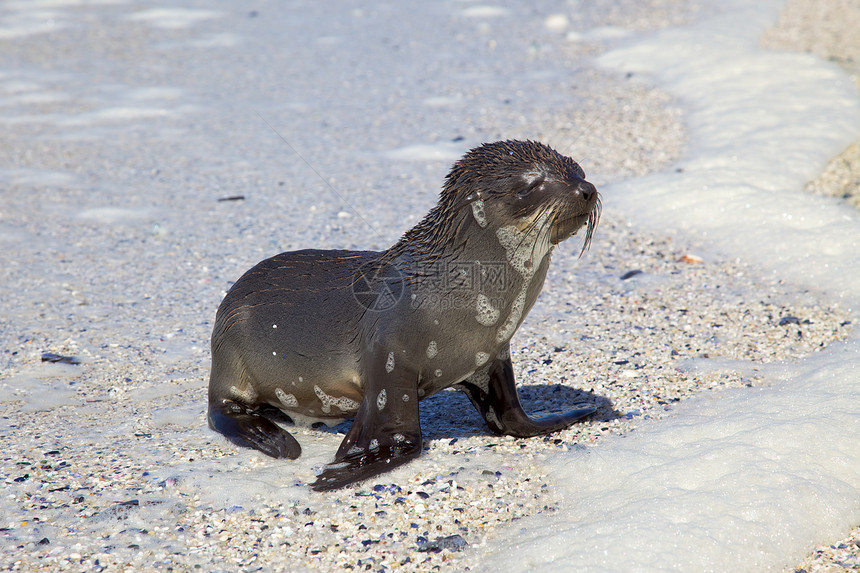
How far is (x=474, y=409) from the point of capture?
4.89 meters

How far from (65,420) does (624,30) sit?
1123 cm

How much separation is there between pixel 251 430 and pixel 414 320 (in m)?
1.07

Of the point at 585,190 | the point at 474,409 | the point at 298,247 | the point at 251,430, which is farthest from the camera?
the point at 298,247

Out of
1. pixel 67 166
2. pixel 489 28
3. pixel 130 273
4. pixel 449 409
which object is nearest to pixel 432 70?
pixel 489 28

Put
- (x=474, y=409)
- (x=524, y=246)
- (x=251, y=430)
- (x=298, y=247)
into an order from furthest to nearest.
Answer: (x=298, y=247) → (x=474, y=409) → (x=251, y=430) → (x=524, y=246)

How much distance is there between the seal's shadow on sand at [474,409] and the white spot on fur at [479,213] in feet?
3.81

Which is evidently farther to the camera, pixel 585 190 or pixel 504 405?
pixel 504 405

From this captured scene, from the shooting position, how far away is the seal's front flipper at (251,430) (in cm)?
422

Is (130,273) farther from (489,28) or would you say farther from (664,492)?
(489,28)

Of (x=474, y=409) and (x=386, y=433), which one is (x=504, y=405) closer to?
(x=474, y=409)

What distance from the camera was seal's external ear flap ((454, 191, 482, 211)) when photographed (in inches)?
155

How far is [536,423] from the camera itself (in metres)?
4.40

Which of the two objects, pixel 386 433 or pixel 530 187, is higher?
pixel 530 187

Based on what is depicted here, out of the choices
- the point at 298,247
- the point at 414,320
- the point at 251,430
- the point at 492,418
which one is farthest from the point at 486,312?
the point at 298,247
